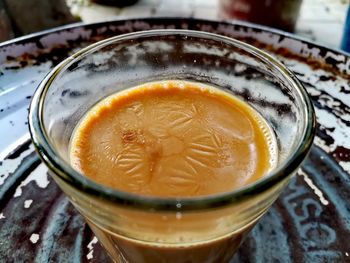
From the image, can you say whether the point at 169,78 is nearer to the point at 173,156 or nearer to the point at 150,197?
the point at 173,156

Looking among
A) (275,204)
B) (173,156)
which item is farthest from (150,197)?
(275,204)

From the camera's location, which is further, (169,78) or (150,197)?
(169,78)

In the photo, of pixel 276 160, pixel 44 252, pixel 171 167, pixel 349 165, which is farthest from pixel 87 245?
pixel 349 165

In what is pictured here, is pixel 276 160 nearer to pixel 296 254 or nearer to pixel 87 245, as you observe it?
pixel 296 254

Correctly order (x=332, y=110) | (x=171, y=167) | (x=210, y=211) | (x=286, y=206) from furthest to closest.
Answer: (x=332, y=110), (x=286, y=206), (x=171, y=167), (x=210, y=211)

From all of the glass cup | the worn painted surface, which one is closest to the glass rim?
the glass cup

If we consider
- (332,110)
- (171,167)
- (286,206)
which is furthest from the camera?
(332,110)
